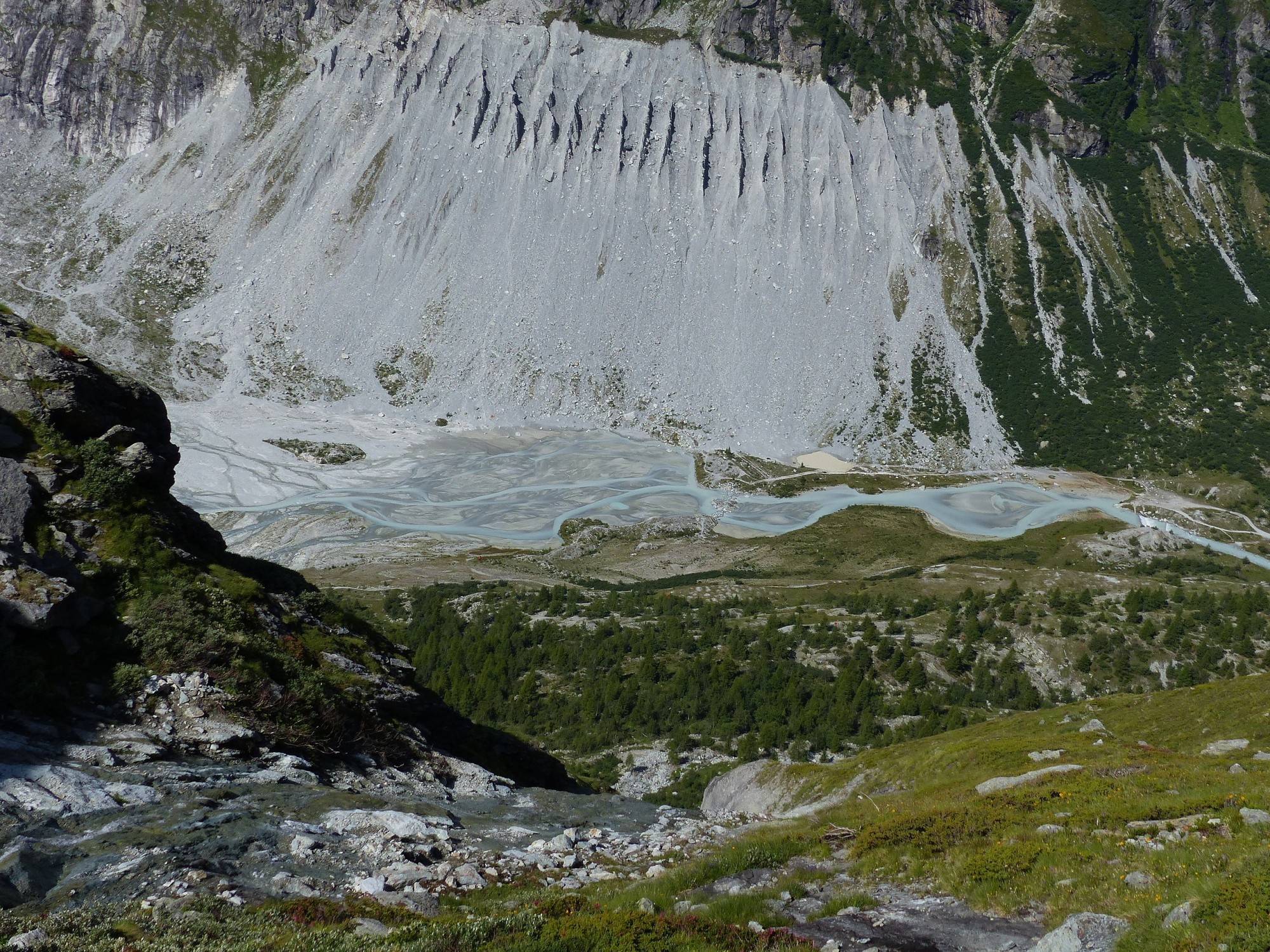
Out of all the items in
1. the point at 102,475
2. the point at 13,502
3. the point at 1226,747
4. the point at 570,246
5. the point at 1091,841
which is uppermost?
the point at 570,246

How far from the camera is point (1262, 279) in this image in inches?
6777

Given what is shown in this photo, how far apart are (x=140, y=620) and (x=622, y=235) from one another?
14397 cm

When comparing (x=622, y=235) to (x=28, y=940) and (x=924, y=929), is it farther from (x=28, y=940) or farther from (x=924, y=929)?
(x=28, y=940)

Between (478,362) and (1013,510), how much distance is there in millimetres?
86179

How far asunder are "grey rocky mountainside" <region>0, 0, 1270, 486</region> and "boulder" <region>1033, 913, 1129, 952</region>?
125050 millimetres

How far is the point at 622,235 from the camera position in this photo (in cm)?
15512

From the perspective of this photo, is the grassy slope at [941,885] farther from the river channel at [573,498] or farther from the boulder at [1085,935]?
the river channel at [573,498]

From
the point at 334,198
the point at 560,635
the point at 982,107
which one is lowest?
the point at 560,635

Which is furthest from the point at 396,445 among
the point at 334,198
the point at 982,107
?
the point at 982,107

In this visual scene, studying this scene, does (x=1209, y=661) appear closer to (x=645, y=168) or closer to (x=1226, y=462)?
(x=1226, y=462)

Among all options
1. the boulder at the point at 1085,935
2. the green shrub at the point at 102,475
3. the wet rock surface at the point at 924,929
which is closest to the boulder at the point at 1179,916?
the boulder at the point at 1085,935

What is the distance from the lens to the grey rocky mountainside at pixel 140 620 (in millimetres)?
17609

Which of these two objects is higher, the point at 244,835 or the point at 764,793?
the point at 244,835

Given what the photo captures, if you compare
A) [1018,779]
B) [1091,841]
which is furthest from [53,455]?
[1018,779]
